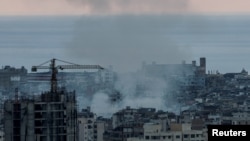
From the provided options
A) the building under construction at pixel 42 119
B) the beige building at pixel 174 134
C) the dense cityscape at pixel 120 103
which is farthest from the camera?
the beige building at pixel 174 134

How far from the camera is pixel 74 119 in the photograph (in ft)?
84.0

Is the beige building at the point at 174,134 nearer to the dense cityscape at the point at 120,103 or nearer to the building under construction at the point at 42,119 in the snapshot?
the dense cityscape at the point at 120,103

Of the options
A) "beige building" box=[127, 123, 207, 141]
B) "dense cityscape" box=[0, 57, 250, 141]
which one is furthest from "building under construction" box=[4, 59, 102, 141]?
"beige building" box=[127, 123, 207, 141]

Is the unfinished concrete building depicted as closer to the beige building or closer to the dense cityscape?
the dense cityscape

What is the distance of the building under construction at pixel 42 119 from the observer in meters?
24.6

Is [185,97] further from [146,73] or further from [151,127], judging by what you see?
[151,127]

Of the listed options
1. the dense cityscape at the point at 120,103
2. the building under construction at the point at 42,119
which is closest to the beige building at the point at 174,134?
the dense cityscape at the point at 120,103

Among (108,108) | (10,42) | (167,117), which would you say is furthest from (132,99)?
(10,42)

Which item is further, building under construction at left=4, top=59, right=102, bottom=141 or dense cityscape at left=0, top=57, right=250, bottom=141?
dense cityscape at left=0, top=57, right=250, bottom=141

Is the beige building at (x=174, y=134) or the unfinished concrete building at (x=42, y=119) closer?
Answer: the unfinished concrete building at (x=42, y=119)

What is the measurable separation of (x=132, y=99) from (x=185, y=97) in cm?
273

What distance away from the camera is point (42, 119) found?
2480 centimetres

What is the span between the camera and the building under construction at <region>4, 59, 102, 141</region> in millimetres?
24609

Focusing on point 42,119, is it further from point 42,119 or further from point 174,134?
point 174,134
